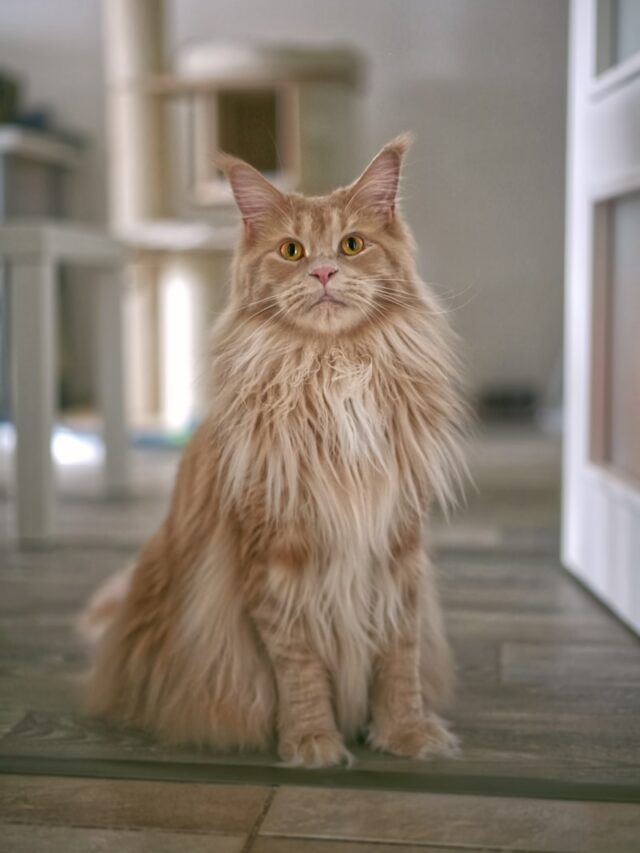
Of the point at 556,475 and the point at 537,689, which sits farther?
the point at 556,475

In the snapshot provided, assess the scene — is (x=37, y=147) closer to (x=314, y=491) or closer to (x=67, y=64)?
(x=67, y=64)

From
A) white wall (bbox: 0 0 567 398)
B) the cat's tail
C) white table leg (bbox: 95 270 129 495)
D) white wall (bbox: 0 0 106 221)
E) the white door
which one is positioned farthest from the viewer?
white wall (bbox: 0 0 106 221)

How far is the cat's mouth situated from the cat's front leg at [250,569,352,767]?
1.03 feet

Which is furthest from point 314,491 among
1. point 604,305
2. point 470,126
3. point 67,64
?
point 67,64

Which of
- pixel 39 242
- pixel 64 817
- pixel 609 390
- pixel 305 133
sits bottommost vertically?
pixel 64 817

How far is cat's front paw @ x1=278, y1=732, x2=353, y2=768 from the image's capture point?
3.74ft

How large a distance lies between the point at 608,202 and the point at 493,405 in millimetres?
2610

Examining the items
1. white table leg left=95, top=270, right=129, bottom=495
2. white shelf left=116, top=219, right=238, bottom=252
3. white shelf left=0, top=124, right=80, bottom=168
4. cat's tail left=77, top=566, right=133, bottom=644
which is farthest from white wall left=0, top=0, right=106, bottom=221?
cat's tail left=77, top=566, right=133, bottom=644

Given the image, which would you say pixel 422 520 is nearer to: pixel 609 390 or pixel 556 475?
pixel 609 390

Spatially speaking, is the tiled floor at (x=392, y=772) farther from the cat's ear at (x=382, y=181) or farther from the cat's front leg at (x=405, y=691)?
the cat's ear at (x=382, y=181)

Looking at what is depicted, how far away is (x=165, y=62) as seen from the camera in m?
4.15

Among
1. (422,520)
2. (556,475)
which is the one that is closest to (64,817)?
(422,520)

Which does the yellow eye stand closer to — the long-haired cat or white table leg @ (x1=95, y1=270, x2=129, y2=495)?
the long-haired cat

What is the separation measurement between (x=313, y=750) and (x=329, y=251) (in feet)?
1.84
